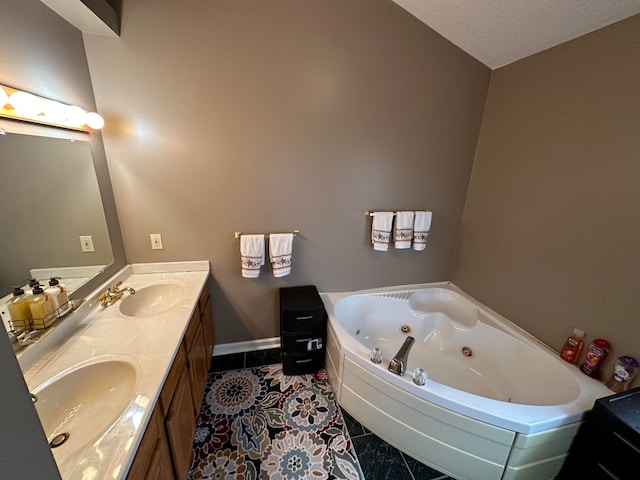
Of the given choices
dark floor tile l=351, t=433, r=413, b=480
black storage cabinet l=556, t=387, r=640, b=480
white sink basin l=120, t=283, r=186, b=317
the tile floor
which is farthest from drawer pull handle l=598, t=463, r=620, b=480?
white sink basin l=120, t=283, r=186, b=317

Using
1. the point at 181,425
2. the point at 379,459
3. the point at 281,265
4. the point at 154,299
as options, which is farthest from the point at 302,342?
the point at 154,299

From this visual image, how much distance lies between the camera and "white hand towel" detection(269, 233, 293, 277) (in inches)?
80.1

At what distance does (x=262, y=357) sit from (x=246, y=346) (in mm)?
177

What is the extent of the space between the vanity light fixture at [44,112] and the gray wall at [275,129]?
18 centimetres

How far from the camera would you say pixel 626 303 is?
1.38 metres

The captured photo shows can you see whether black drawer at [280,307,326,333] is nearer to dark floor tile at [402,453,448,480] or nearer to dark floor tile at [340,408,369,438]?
dark floor tile at [340,408,369,438]

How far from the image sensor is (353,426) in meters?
1.76

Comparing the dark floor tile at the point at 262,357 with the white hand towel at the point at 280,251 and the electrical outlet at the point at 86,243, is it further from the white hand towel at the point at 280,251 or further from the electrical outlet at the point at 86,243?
the electrical outlet at the point at 86,243

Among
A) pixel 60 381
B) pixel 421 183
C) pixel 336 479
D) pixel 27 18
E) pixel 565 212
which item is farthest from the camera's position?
pixel 421 183

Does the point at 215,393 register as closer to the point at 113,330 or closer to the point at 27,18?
the point at 113,330

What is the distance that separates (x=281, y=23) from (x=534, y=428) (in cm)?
267

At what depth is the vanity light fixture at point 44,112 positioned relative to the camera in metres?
1.10

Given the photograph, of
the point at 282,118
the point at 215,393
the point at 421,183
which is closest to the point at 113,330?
the point at 215,393

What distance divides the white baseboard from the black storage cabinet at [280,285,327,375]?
1.06ft
